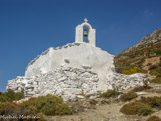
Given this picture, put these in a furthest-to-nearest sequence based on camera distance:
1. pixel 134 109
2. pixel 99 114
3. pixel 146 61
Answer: pixel 146 61 → pixel 99 114 → pixel 134 109

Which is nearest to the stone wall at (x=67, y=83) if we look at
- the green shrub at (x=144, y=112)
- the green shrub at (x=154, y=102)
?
the green shrub at (x=154, y=102)

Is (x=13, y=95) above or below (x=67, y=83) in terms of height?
below

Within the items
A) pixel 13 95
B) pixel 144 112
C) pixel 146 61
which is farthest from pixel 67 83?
pixel 146 61

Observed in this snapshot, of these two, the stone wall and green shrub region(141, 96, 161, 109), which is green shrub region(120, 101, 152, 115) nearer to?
green shrub region(141, 96, 161, 109)

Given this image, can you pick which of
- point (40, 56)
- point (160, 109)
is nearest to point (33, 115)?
point (160, 109)

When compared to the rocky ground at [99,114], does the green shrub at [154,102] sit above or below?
above

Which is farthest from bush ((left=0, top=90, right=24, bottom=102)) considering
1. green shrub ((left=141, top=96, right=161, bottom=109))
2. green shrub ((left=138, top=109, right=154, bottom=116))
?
green shrub ((left=138, top=109, right=154, bottom=116))

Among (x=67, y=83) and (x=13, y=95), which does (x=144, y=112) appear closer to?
(x=67, y=83)

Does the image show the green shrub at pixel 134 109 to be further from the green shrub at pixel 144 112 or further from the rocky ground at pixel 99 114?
the rocky ground at pixel 99 114

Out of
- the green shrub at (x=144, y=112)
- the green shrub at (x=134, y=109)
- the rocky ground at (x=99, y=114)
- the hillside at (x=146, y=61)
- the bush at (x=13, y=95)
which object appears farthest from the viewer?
the hillside at (x=146, y=61)

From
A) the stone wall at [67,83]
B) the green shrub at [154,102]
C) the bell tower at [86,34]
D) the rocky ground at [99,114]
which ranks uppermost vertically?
the bell tower at [86,34]

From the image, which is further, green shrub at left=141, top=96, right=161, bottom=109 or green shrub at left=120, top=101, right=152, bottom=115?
green shrub at left=141, top=96, right=161, bottom=109

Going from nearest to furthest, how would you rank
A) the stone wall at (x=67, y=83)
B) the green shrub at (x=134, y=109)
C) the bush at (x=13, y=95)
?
the green shrub at (x=134, y=109)
the stone wall at (x=67, y=83)
the bush at (x=13, y=95)

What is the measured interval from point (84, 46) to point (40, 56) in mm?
3770
